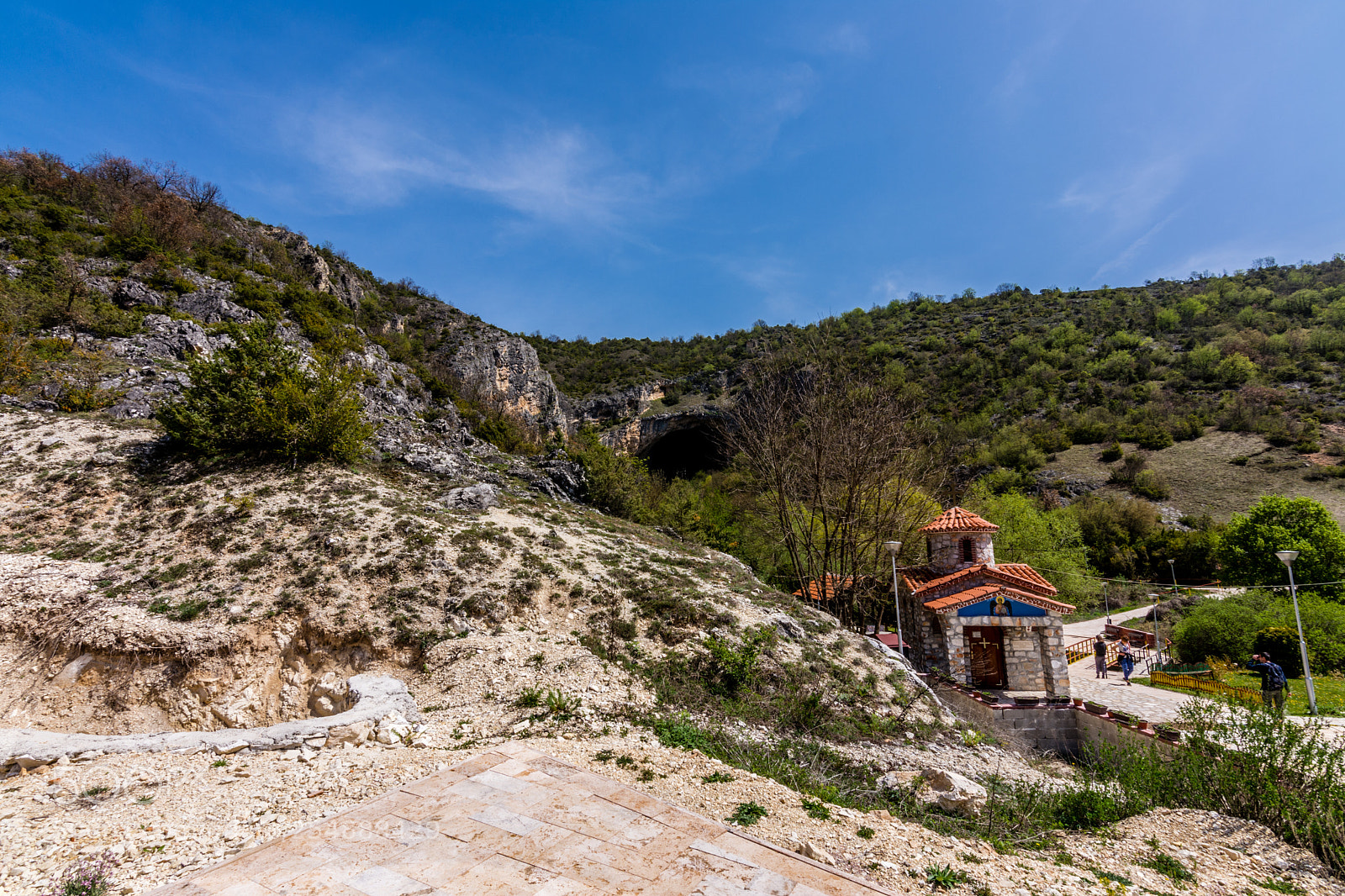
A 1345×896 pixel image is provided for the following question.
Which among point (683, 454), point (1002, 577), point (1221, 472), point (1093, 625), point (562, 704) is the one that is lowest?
point (1093, 625)

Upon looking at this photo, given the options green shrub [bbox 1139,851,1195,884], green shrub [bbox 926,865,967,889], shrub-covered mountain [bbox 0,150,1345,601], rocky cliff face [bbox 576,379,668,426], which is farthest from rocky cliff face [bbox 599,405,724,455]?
green shrub [bbox 926,865,967,889]

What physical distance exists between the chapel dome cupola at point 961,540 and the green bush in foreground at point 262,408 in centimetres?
1972

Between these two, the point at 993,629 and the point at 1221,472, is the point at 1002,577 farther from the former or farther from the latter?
the point at 1221,472

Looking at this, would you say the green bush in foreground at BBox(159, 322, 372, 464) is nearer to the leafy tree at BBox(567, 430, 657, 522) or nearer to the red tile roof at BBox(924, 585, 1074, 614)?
the leafy tree at BBox(567, 430, 657, 522)

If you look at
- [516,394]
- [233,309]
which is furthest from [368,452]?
[516,394]

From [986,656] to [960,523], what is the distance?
4.40m

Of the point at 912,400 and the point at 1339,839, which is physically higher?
the point at 912,400

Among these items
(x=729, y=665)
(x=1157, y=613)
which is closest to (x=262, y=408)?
(x=729, y=665)

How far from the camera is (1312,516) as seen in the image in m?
27.8

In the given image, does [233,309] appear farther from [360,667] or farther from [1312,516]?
[1312,516]

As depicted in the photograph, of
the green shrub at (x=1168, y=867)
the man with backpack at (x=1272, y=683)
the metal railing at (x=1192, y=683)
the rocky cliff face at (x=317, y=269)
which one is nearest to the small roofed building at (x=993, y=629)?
the metal railing at (x=1192, y=683)

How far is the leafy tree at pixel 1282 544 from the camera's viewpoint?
2644 centimetres

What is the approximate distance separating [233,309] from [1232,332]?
87709 mm

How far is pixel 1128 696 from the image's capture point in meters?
16.8
